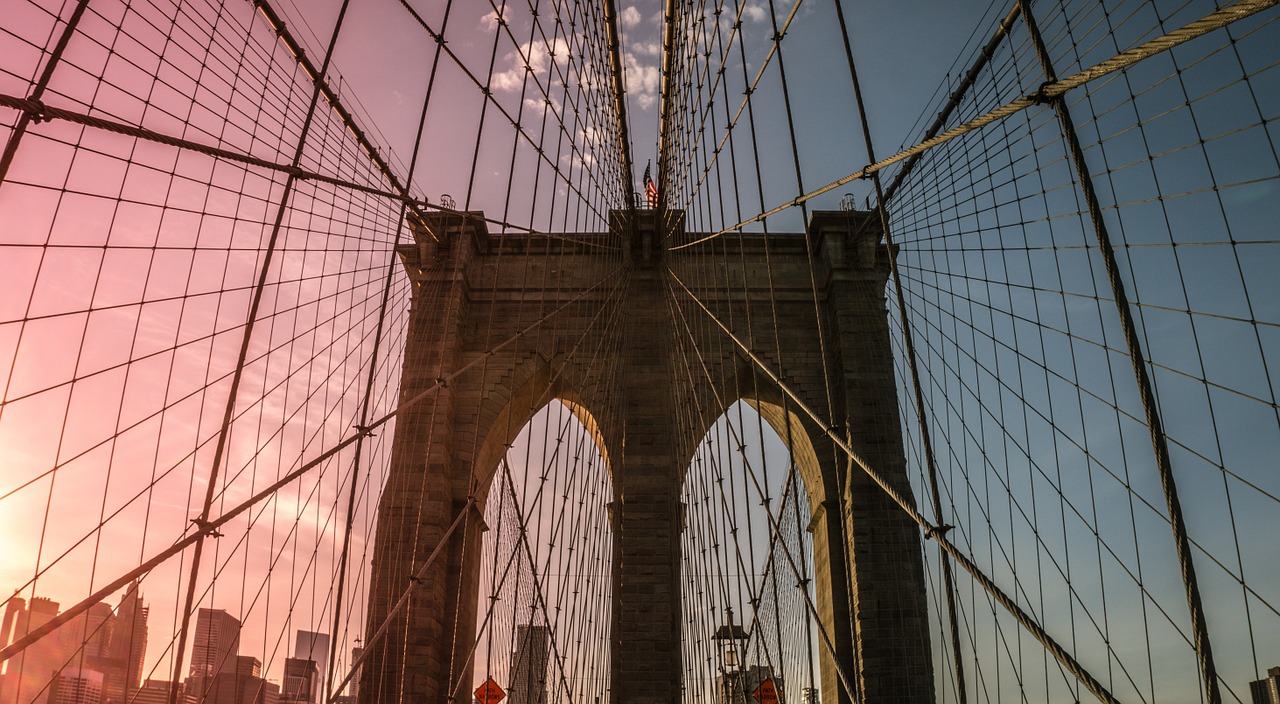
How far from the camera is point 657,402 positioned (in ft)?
45.3

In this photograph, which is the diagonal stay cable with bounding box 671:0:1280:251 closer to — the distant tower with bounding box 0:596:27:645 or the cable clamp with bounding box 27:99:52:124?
the cable clamp with bounding box 27:99:52:124

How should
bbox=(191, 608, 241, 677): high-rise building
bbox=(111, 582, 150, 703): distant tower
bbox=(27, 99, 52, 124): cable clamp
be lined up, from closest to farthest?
bbox=(27, 99, 52, 124): cable clamp < bbox=(111, 582, 150, 703): distant tower < bbox=(191, 608, 241, 677): high-rise building

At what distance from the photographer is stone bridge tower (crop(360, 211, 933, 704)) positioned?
11984mm

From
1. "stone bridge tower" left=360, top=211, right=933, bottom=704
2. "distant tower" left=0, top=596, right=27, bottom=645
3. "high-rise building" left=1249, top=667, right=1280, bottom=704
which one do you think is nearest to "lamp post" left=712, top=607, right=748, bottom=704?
"stone bridge tower" left=360, top=211, right=933, bottom=704

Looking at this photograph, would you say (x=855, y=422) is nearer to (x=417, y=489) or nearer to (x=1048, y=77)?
(x=417, y=489)

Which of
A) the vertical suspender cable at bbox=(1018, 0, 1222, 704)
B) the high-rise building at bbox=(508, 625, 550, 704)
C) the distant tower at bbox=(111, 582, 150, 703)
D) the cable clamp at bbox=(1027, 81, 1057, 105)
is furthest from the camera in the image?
the high-rise building at bbox=(508, 625, 550, 704)

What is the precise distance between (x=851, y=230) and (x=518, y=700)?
21.7 m

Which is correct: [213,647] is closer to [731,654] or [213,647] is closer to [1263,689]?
[731,654]

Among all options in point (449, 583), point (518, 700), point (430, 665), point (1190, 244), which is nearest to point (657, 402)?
point (449, 583)

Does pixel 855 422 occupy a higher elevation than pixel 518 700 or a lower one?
higher

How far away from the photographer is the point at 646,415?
45.2 feet

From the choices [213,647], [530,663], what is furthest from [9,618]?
[213,647]

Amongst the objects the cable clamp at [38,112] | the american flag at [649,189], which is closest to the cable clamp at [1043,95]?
the cable clamp at [38,112]

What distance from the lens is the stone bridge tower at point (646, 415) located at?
1198 cm
